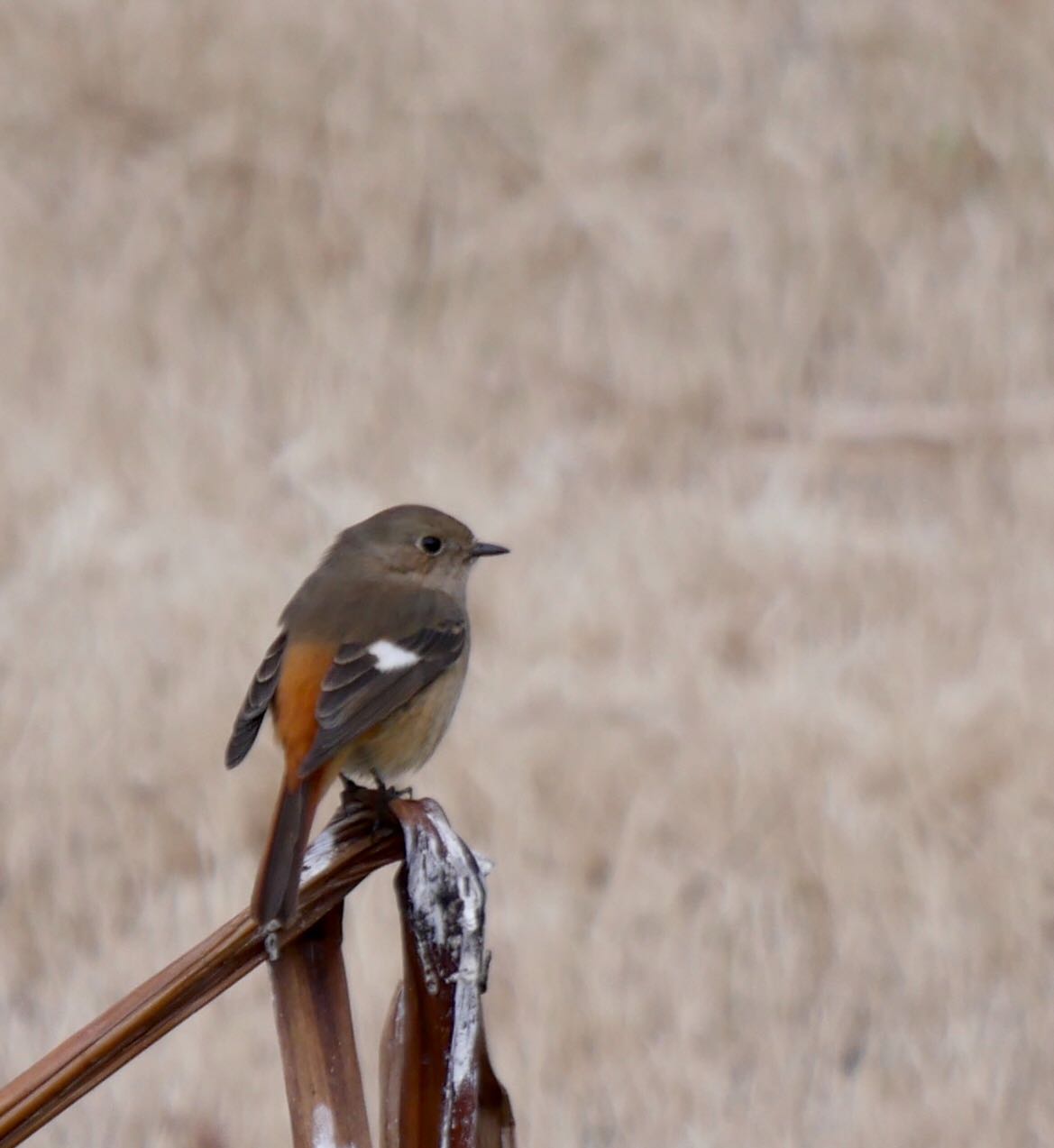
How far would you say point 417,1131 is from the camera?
165 centimetres

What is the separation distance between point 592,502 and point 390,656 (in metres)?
3.24

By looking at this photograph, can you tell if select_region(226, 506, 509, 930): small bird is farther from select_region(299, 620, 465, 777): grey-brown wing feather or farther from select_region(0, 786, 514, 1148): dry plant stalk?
select_region(0, 786, 514, 1148): dry plant stalk

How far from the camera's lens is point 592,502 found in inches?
274

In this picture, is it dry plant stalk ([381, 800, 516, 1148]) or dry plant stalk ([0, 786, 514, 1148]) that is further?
dry plant stalk ([381, 800, 516, 1148])

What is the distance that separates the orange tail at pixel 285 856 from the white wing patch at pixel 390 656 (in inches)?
25.4

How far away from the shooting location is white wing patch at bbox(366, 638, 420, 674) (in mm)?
3734

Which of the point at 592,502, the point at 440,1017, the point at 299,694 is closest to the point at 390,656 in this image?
the point at 299,694

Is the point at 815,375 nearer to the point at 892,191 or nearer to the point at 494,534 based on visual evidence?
the point at 892,191

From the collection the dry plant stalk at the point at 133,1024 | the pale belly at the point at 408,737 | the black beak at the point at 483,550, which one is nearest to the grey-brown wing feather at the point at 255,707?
the pale belly at the point at 408,737

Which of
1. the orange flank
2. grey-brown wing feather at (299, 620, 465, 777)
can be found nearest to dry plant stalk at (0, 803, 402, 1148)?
grey-brown wing feather at (299, 620, 465, 777)

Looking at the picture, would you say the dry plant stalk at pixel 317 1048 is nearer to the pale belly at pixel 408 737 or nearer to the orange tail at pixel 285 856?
the orange tail at pixel 285 856

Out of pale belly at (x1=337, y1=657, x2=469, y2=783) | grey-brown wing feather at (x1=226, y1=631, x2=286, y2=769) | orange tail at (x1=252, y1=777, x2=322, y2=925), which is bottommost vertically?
orange tail at (x1=252, y1=777, x2=322, y2=925)

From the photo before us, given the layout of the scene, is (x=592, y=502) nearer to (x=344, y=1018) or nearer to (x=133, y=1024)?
(x=344, y=1018)

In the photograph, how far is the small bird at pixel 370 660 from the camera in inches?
133
